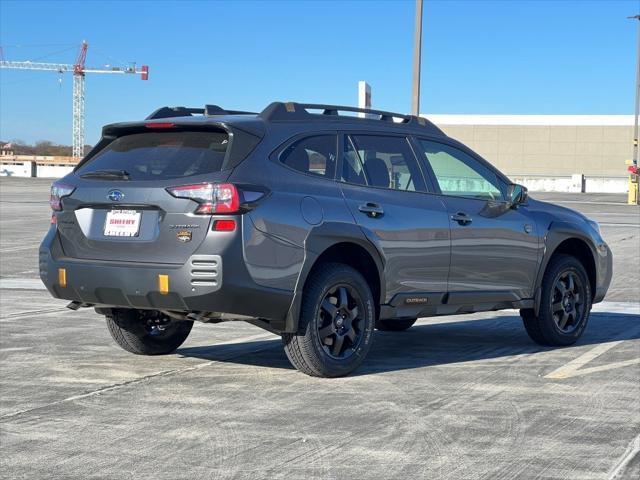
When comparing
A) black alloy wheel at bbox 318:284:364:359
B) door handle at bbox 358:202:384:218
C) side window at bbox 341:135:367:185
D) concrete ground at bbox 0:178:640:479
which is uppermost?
side window at bbox 341:135:367:185

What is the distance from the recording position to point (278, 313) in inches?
261

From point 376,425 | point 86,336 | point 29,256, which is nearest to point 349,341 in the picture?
point 376,425

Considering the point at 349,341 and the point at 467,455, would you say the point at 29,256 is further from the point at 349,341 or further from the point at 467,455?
the point at 467,455

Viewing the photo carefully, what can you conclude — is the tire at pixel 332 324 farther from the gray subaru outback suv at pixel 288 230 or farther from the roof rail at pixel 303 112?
the roof rail at pixel 303 112

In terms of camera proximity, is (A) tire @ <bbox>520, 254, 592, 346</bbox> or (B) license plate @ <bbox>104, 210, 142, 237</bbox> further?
(A) tire @ <bbox>520, 254, 592, 346</bbox>

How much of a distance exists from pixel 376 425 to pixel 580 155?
103 metres

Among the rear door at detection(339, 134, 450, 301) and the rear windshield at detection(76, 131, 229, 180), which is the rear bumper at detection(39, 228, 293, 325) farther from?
the rear door at detection(339, 134, 450, 301)

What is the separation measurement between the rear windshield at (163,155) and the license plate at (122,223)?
9.6 inches

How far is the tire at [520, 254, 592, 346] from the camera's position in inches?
345

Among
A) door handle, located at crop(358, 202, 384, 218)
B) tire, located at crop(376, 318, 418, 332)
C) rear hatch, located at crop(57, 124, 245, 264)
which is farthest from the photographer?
tire, located at crop(376, 318, 418, 332)

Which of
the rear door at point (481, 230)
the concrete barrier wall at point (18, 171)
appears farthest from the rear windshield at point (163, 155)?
the concrete barrier wall at point (18, 171)

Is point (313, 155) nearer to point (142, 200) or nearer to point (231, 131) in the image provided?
point (231, 131)

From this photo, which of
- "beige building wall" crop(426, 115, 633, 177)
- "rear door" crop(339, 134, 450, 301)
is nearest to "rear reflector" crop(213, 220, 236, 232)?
"rear door" crop(339, 134, 450, 301)

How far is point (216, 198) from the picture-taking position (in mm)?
6395
